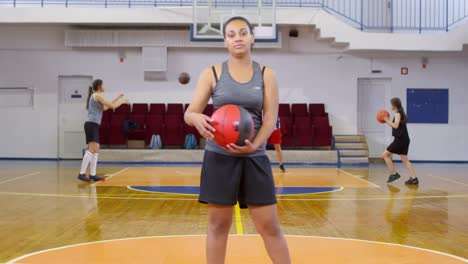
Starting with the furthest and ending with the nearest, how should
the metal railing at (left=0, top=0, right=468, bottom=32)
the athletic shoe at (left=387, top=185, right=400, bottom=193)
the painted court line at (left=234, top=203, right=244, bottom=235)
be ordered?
the metal railing at (left=0, top=0, right=468, bottom=32) < the athletic shoe at (left=387, top=185, right=400, bottom=193) < the painted court line at (left=234, top=203, right=244, bottom=235)

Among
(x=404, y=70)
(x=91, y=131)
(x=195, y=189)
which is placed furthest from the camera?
(x=404, y=70)

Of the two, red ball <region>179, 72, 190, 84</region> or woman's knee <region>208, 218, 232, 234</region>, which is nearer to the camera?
woman's knee <region>208, 218, 232, 234</region>

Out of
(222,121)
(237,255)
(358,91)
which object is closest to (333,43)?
(358,91)

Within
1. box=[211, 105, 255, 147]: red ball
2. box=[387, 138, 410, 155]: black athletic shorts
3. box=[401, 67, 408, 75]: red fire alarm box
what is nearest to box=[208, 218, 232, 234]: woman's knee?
box=[211, 105, 255, 147]: red ball

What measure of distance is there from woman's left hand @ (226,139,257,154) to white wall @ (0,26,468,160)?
1539 cm

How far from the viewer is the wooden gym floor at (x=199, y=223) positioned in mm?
4289

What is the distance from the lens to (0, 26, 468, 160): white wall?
59.1ft

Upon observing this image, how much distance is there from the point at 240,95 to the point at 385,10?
16337mm

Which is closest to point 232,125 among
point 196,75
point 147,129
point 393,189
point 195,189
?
point 195,189

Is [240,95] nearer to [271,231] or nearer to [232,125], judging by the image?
[232,125]

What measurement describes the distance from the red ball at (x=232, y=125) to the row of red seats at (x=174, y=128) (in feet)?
45.5

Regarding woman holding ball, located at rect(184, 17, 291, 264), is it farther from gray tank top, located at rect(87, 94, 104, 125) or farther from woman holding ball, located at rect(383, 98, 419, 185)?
woman holding ball, located at rect(383, 98, 419, 185)

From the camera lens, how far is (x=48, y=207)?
7176 millimetres

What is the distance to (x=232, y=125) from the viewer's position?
277cm
